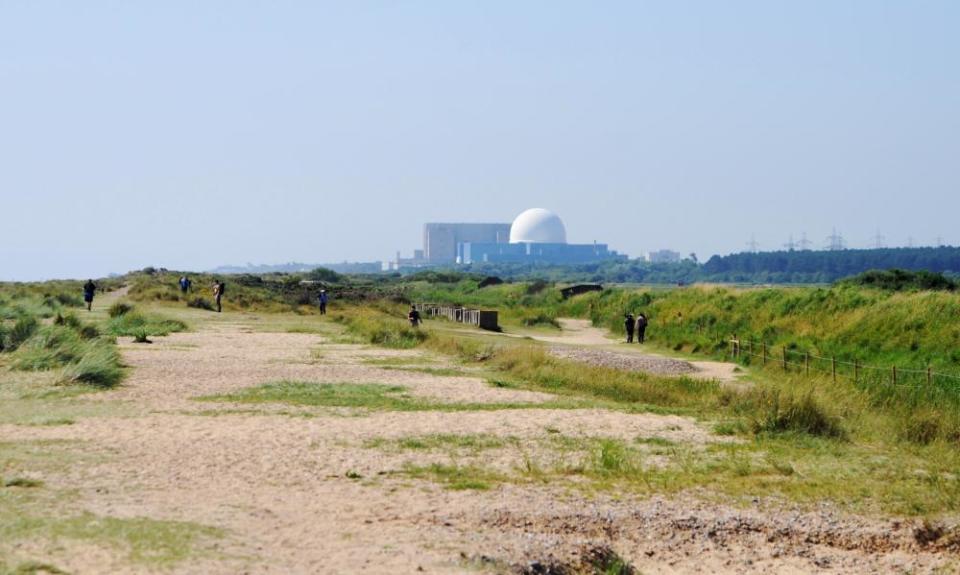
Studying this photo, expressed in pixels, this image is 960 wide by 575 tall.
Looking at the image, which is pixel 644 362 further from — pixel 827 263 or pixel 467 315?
pixel 827 263

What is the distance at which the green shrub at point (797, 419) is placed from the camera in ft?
55.2

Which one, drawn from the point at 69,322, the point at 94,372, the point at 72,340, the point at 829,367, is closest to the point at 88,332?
the point at 69,322

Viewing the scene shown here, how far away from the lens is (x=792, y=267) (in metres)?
167

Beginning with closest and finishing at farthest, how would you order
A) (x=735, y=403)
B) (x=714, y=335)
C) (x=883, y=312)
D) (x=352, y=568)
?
(x=352, y=568), (x=735, y=403), (x=883, y=312), (x=714, y=335)

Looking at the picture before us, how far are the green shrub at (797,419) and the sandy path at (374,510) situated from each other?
0.97m

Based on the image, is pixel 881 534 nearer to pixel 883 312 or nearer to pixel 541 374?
pixel 541 374

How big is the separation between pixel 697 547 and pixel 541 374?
1350 cm

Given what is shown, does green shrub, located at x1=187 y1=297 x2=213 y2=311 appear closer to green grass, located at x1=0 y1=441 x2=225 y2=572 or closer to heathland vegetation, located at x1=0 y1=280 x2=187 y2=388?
heathland vegetation, located at x1=0 y1=280 x2=187 y2=388

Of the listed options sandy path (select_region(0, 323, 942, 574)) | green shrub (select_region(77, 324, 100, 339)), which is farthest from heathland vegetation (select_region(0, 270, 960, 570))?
sandy path (select_region(0, 323, 942, 574))

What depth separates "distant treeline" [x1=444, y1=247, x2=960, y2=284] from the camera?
14950cm

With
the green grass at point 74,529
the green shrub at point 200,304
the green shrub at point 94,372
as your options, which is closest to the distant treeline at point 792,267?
the green shrub at point 200,304

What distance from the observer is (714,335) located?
39.7m

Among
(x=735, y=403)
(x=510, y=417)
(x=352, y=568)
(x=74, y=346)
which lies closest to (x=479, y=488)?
(x=352, y=568)

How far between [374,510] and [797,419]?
8221 mm
